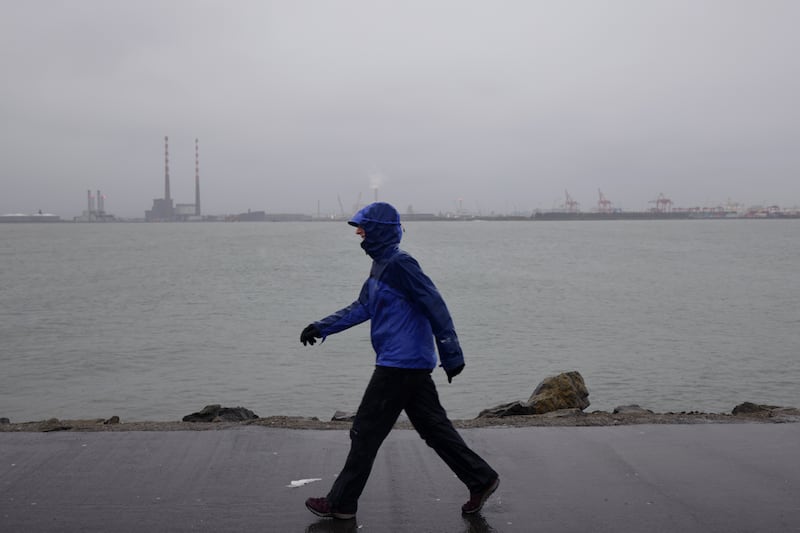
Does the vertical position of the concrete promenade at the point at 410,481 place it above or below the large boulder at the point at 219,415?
above

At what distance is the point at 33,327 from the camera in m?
23.6

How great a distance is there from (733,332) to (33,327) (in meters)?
19.7

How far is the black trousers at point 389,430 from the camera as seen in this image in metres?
4.03

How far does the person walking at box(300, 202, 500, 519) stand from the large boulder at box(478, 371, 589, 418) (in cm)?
350

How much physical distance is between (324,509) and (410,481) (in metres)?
0.77

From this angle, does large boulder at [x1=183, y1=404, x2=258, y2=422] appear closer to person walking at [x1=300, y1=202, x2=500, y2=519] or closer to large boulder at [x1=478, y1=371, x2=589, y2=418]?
large boulder at [x1=478, y1=371, x2=589, y2=418]

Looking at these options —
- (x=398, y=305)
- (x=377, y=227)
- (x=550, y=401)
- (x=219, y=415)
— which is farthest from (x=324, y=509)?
(x=550, y=401)

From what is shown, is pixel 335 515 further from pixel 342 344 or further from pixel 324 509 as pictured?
pixel 342 344

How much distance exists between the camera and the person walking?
3934 millimetres

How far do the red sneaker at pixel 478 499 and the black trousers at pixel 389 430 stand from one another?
25mm

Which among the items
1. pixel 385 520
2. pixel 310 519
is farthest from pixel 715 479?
pixel 310 519

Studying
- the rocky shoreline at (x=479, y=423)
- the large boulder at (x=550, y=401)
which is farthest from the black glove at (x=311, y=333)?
the large boulder at (x=550, y=401)

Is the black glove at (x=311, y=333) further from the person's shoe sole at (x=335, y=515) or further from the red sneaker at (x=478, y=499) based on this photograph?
the red sneaker at (x=478, y=499)

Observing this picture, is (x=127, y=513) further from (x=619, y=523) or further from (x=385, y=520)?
(x=619, y=523)
